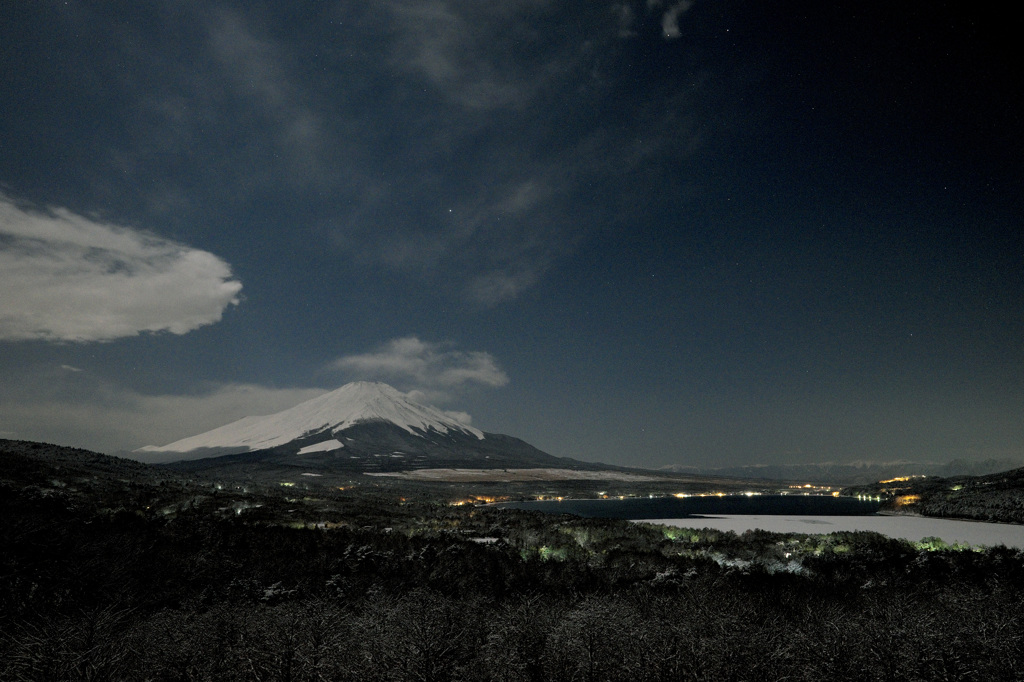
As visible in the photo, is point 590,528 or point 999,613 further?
point 590,528

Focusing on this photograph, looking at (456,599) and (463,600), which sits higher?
(463,600)

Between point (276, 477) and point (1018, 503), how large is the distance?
602 feet

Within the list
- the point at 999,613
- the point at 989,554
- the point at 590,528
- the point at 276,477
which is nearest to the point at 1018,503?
the point at 989,554

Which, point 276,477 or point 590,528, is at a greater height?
point 590,528

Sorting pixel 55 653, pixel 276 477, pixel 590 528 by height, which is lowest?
pixel 276 477

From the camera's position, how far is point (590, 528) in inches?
1316

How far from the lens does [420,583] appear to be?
2020 cm

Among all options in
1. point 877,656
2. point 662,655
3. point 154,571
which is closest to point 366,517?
point 154,571

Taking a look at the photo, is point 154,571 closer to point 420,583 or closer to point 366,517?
point 420,583

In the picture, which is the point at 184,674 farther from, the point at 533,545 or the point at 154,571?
the point at 533,545

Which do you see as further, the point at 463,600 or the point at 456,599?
the point at 456,599

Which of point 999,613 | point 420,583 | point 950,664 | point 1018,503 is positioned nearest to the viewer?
point 950,664

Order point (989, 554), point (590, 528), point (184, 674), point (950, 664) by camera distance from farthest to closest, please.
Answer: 1. point (590, 528)
2. point (989, 554)
3. point (184, 674)
4. point (950, 664)

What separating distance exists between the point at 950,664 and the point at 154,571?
24.6 m
